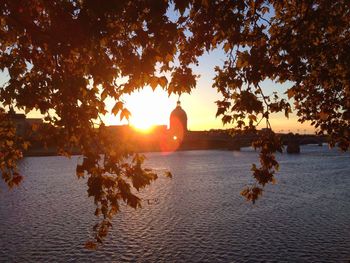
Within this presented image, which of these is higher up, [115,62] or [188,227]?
[115,62]

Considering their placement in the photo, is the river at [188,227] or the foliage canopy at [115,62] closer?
the foliage canopy at [115,62]

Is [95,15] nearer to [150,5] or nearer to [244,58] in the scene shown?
[150,5]

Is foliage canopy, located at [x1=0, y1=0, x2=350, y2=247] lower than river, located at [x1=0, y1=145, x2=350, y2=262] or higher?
higher

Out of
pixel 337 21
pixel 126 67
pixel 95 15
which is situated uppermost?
pixel 337 21

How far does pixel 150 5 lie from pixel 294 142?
14429 cm

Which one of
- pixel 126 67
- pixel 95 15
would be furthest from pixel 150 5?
pixel 126 67

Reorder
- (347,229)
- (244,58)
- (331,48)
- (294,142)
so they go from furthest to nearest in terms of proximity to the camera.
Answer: (294,142)
(347,229)
(331,48)
(244,58)

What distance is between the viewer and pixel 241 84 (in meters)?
8.31

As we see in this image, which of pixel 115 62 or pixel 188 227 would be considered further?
pixel 188 227

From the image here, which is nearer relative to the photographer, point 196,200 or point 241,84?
point 241,84

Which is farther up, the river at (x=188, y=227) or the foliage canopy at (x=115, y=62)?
the foliage canopy at (x=115, y=62)

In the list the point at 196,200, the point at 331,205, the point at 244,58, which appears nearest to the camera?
the point at 244,58

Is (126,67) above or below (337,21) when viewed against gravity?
below

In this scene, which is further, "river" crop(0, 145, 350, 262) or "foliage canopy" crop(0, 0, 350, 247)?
"river" crop(0, 145, 350, 262)
